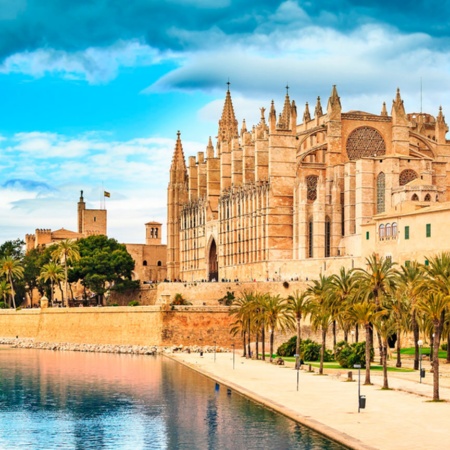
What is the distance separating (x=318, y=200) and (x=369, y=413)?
3909cm

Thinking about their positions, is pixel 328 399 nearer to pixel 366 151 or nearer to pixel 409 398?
pixel 409 398

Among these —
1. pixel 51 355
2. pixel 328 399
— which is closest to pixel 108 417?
pixel 328 399

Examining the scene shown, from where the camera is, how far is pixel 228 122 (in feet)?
330

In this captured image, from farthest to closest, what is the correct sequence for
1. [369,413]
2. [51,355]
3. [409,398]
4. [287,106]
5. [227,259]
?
1. [287,106]
2. [227,259]
3. [51,355]
4. [409,398]
5. [369,413]

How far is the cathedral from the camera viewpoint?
7075 centimetres

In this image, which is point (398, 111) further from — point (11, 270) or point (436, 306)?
point (436, 306)

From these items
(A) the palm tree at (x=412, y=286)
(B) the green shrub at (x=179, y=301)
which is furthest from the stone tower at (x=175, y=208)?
(A) the palm tree at (x=412, y=286)

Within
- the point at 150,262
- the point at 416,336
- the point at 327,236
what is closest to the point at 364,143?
the point at 327,236

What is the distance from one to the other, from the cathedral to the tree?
23.6 ft

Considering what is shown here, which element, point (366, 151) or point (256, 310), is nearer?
point (256, 310)

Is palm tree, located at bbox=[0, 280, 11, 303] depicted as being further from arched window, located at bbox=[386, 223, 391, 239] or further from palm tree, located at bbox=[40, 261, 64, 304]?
arched window, located at bbox=[386, 223, 391, 239]

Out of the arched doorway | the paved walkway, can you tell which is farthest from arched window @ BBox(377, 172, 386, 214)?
the arched doorway

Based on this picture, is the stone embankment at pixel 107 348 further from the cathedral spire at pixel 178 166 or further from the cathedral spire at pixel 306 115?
the cathedral spire at pixel 306 115

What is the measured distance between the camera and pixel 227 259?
86312 millimetres
